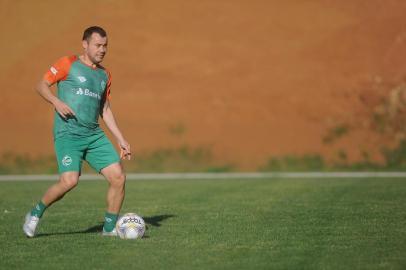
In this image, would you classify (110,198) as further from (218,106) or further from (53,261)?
(218,106)

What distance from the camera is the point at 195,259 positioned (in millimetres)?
7965

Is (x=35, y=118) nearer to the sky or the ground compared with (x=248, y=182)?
nearer to the sky

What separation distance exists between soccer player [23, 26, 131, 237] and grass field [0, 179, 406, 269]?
57 cm

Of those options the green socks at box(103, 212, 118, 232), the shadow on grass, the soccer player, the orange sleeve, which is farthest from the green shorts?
the shadow on grass

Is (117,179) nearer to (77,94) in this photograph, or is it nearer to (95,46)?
(77,94)

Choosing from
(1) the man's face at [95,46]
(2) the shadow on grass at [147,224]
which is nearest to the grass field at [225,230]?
(2) the shadow on grass at [147,224]

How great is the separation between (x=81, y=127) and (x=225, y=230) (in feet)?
7.07

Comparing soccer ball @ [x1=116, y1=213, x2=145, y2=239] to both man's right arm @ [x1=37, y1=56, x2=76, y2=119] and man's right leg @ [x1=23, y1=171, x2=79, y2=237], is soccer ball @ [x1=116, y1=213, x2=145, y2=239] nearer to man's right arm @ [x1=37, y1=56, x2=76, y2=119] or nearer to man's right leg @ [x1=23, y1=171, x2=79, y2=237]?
man's right leg @ [x1=23, y1=171, x2=79, y2=237]

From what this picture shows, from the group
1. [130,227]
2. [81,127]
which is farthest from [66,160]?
[130,227]

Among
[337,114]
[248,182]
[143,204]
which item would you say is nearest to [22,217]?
[143,204]

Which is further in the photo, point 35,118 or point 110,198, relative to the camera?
point 35,118

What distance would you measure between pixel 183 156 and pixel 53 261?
17.8 metres

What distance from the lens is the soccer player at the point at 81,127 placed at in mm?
9281

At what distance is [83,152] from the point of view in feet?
31.0
